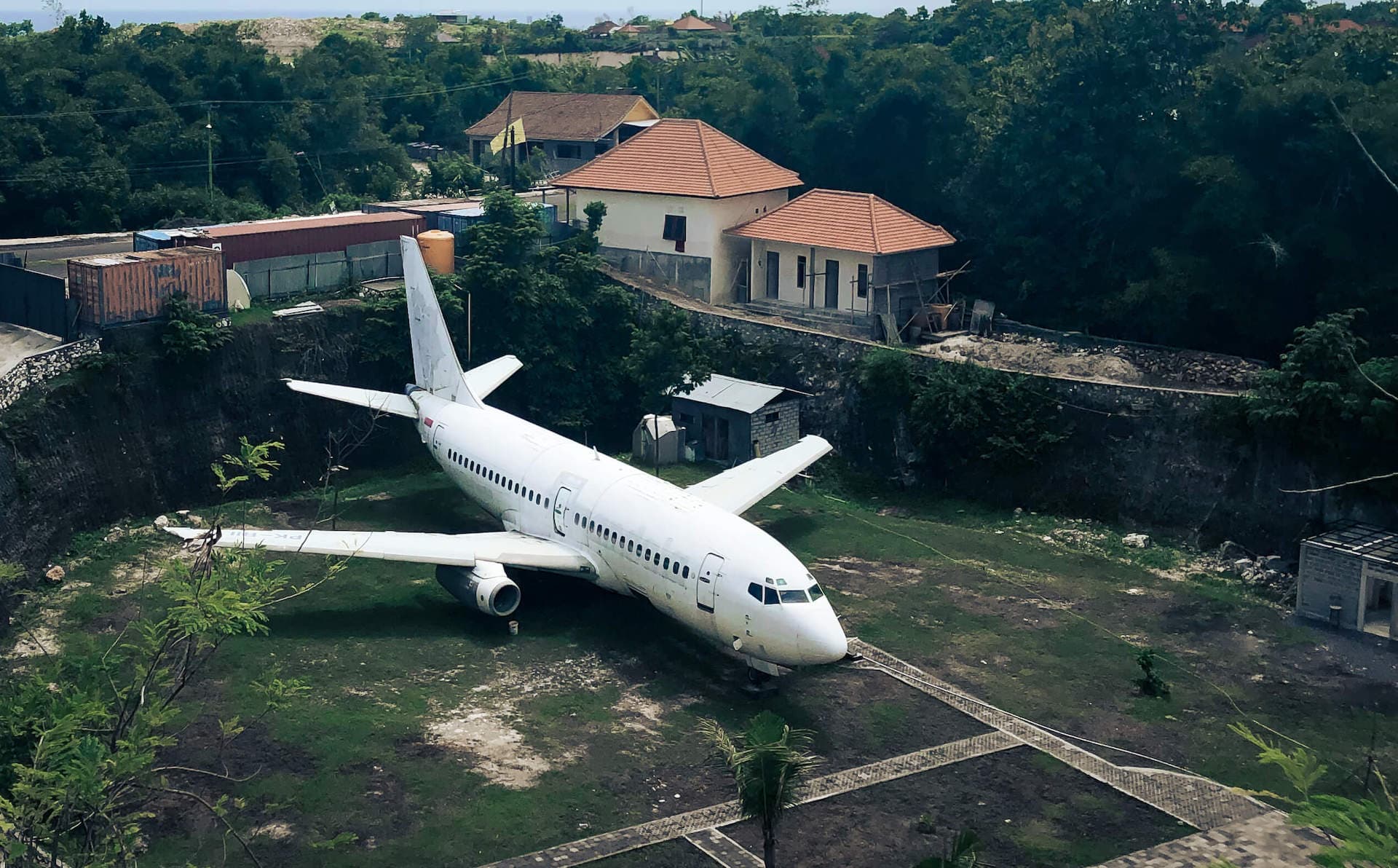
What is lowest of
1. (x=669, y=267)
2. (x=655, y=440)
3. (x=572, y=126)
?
(x=655, y=440)

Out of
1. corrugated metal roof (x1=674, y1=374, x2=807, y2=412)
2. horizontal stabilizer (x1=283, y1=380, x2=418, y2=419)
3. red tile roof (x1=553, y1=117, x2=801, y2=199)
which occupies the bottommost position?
corrugated metal roof (x1=674, y1=374, x2=807, y2=412)

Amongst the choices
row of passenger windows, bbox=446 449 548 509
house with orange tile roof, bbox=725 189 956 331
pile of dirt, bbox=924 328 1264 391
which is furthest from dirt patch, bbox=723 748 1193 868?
house with orange tile roof, bbox=725 189 956 331

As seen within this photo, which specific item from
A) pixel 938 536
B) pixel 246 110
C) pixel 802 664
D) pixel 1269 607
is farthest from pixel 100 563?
pixel 246 110

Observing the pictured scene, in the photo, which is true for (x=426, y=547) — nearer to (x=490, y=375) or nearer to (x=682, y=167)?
(x=490, y=375)

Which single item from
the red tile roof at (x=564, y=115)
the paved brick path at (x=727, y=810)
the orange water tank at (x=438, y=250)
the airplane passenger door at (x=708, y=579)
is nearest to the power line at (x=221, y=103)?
the red tile roof at (x=564, y=115)

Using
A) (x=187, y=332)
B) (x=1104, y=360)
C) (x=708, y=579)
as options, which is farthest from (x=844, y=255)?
(x=708, y=579)

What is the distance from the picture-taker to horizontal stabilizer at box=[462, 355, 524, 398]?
5047 centimetres

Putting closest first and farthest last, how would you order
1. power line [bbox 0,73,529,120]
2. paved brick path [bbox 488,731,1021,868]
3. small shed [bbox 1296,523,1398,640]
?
paved brick path [bbox 488,731,1021,868]
small shed [bbox 1296,523,1398,640]
power line [bbox 0,73,529,120]

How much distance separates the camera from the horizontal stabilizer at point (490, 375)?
50469mm

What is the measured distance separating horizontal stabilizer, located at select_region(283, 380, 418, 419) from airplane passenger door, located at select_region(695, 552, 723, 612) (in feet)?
57.9

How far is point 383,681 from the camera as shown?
119ft

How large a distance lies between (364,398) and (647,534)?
51.7ft

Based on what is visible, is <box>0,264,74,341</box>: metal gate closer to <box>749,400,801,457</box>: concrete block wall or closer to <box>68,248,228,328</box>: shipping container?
<box>68,248,228,328</box>: shipping container

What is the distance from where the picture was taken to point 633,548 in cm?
3797
